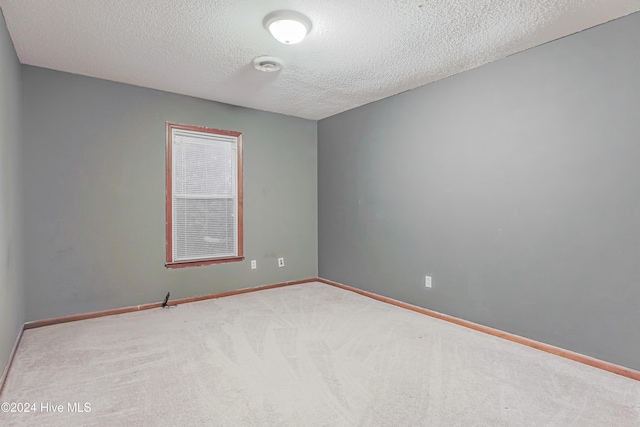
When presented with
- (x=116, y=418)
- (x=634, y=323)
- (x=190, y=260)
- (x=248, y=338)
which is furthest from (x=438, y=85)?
(x=116, y=418)

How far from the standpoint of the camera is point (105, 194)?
3.49 metres

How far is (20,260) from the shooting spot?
2887 mm

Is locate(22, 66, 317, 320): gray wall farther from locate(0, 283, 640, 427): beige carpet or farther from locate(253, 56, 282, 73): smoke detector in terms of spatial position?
locate(253, 56, 282, 73): smoke detector

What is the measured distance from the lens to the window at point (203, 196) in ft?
12.8

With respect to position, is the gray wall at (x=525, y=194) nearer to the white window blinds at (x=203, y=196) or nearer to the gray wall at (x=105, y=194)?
the white window blinds at (x=203, y=196)

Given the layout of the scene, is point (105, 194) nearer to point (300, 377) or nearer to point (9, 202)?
point (9, 202)

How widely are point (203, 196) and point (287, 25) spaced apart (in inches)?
92.5

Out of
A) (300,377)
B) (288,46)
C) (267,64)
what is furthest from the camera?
(267,64)

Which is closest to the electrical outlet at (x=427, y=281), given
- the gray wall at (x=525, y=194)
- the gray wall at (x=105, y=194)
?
the gray wall at (x=525, y=194)

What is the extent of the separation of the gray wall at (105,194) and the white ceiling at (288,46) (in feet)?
0.95

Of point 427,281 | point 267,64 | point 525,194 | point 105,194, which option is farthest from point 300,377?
point 105,194

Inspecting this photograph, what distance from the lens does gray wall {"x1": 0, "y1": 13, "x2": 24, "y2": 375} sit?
7.30 feet

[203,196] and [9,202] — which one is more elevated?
[203,196]

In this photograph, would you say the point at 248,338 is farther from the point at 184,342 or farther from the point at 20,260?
the point at 20,260
